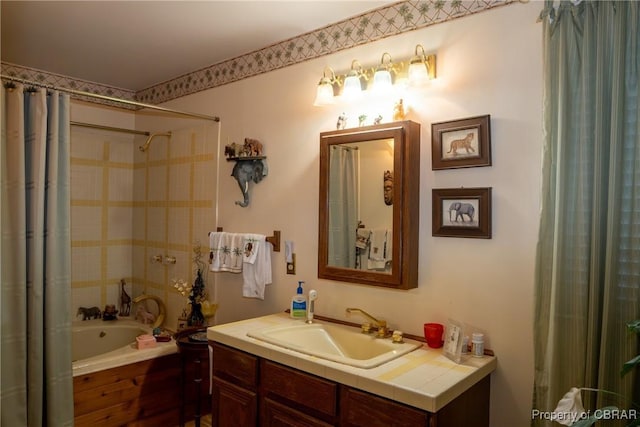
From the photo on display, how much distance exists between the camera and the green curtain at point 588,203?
1.49 m

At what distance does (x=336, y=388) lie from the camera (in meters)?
1.67

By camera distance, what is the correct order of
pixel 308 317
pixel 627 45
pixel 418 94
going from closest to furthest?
pixel 627 45 → pixel 418 94 → pixel 308 317

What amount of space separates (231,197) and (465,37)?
5.88 ft

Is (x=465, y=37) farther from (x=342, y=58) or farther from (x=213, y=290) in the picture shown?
(x=213, y=290)

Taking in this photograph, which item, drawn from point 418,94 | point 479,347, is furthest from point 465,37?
point 479,347

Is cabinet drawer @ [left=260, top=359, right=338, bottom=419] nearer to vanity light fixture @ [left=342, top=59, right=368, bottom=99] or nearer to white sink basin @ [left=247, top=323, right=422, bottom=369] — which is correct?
white sink basin @ [left=247, top=323, right=422, bottom=369]

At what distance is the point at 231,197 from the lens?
9.93ft

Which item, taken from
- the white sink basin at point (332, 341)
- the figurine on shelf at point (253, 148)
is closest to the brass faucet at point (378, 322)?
the white sink basin at point (332, 341)

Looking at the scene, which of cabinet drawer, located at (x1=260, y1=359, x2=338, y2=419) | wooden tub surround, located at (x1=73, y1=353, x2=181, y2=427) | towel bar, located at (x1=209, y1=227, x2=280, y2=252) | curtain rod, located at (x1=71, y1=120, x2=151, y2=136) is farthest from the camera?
curtain rod, located at (x1=71, y1=120, x2=151, y2=136)

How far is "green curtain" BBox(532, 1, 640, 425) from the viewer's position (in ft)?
4.89

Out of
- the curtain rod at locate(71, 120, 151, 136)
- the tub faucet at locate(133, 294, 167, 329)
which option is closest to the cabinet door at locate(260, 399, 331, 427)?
the tub faucet at locate(133, 294, 167, 329)

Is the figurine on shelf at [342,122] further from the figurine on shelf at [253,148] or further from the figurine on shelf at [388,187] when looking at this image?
the figurine on shelf at [253,148]

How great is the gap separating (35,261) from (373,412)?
1.74 meters

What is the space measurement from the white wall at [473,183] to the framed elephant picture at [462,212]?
35mm
